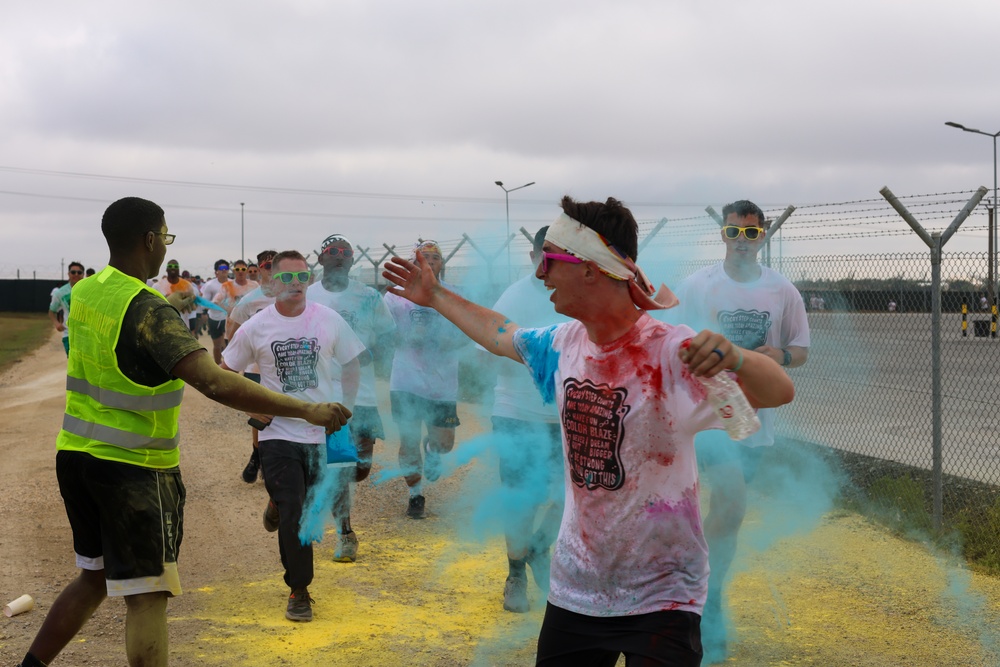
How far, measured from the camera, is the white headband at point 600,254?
2.80 m

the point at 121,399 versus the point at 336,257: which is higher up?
the point at 336,257

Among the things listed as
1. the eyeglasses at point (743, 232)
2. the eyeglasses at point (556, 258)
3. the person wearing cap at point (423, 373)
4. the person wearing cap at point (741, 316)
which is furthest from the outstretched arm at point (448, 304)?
A: the person wearing cap at point (423, 373)

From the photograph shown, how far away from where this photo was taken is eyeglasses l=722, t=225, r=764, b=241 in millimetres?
5121

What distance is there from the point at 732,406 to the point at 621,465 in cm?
40

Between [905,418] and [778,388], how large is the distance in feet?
34.4

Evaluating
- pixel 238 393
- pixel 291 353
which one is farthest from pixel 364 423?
pixel 238 393

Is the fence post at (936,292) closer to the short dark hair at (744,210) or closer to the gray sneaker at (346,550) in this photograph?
the short dark hair at (744,210)

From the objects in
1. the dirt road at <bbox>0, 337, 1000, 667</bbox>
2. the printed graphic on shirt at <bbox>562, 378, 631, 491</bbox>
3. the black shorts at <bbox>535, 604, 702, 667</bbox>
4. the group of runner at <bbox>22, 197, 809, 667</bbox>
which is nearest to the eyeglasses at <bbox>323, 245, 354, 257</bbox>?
the group of runner at <bbox>22, 197, 809, 667</bbox>

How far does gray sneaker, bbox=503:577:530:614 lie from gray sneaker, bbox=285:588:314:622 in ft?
3.57

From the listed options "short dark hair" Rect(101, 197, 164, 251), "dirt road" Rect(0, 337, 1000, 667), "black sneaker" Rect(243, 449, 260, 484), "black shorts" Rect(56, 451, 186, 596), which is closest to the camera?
"black shorts" Rect(56, 451, 186, 596)

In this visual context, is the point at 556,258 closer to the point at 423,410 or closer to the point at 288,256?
the point at 288,256

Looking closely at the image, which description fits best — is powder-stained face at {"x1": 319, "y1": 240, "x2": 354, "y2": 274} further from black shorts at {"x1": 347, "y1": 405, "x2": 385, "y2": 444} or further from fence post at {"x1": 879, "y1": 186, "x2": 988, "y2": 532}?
fence post at {"x1": 879, "y1": 186, "x2": 988, "y2": 532}

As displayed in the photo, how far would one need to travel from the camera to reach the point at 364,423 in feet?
22.6

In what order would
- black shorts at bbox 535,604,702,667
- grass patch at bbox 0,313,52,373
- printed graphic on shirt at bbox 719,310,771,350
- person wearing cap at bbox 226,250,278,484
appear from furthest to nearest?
grass patch at bbox 0,313,52,373 < person wearing cap at bbox 226,250,278,484 < printed graphic on shirt at bbox 719,310,771,350 < black shorts at bbox 535,604,702,667
